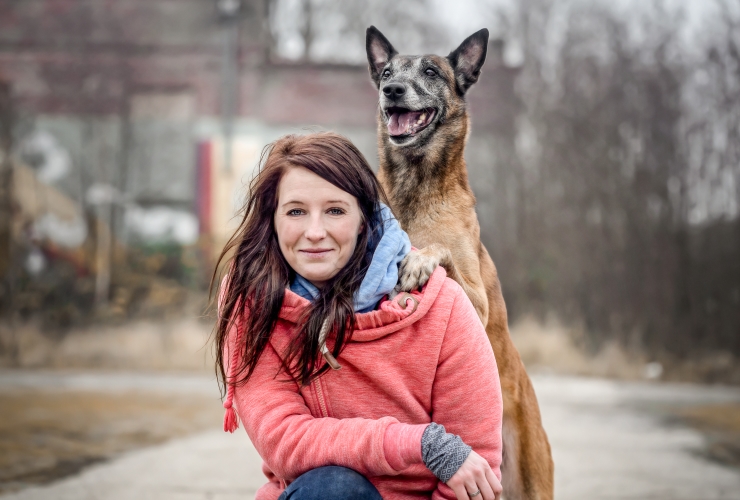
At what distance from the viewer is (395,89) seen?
2629mm

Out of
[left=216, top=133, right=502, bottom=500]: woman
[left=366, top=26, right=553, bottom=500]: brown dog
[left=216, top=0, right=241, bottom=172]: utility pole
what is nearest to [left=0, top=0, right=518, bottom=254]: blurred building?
[left=216, top=0, right=241, bottom=172]: utility pole

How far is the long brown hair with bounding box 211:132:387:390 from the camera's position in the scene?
1858mm

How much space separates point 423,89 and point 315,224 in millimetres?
1007

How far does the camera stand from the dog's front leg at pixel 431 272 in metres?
1.97

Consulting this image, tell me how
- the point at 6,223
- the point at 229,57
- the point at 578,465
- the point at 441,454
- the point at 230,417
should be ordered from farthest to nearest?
1. the point at 229,57
2. the point at 6,223
3. the point at 578,465
4. the point at 230,417
5. the point at 441,454

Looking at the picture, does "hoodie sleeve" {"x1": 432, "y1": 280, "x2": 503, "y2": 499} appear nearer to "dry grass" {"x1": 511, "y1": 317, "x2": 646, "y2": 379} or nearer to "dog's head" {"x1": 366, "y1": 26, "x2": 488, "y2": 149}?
"dog's head" {"x1": 366, "y1": 26, "x2": 488, "y2": 149}

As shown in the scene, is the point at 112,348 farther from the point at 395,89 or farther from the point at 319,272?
the point at 319,272

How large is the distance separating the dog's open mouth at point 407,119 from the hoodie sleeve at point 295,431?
3.66ft

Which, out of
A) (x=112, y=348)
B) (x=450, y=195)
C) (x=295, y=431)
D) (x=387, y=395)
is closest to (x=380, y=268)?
Result: (x=387, y=395)

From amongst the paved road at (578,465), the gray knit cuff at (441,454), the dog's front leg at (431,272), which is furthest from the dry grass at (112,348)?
the gray knit cuff at (441,454)

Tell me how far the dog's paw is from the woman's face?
160 millimetres

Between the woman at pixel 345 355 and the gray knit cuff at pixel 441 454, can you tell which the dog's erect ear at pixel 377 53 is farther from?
the gray knit cuff at pixel 441 454

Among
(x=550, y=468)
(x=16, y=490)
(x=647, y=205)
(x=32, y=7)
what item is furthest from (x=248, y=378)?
(x=32, y=7)

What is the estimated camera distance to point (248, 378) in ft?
6.28
